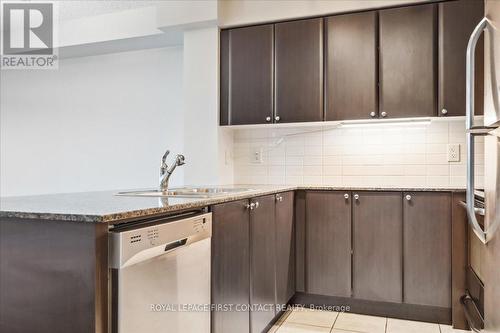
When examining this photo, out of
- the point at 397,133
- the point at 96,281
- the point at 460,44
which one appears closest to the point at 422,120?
the point at 397,133

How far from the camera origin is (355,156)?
316 centimetres

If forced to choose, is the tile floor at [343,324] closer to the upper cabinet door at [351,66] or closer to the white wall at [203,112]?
the white wall at [203,112]

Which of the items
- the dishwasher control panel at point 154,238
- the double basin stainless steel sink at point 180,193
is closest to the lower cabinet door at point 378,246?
the double basin stainless steel sink at point 180,193

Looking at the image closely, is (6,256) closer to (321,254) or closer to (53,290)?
(53,290)

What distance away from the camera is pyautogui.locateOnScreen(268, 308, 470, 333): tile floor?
8.02 feet

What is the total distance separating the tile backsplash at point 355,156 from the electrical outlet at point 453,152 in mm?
23

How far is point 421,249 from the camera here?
2578mm

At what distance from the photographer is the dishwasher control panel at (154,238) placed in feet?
3.49

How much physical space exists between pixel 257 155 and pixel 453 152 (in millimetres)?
A: 1537

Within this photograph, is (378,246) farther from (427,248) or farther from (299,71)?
(299,71)

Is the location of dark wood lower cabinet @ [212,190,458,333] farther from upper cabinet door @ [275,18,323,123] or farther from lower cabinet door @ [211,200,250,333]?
upper cabinet door @ [275,18,323,123]

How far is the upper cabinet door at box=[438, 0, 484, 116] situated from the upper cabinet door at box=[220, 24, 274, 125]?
48.1 inches

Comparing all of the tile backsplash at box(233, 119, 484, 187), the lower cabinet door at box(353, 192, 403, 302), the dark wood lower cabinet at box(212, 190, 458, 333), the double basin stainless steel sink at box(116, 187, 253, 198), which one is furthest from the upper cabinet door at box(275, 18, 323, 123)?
the double basin stainless steel sink at box(116, 187, 253, 198)

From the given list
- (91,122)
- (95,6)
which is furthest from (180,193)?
(91,122)
